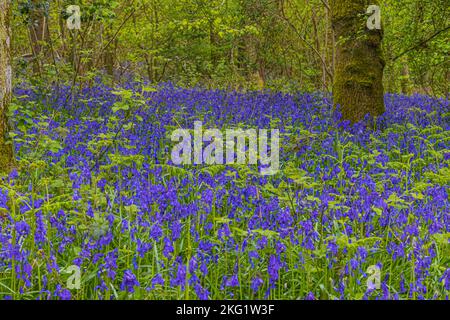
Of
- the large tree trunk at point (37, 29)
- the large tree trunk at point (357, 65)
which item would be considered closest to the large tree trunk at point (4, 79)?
the large tree trunk at point (37, 29)

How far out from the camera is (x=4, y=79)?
4812 millimetres

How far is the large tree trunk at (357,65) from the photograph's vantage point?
26.8ft

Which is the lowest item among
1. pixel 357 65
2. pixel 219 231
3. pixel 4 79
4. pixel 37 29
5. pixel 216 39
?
pixel 219 231

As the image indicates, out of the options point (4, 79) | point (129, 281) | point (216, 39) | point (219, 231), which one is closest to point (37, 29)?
point (216, 39)

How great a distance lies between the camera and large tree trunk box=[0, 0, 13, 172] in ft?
15.6

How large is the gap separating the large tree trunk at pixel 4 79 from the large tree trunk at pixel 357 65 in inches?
199

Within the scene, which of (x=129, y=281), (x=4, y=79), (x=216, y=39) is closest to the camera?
(x=129, y=281)

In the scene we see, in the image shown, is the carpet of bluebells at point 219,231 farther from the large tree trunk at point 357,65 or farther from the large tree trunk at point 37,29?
the large tree trunk at point 37,29

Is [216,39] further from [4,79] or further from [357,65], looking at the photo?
[4,79]

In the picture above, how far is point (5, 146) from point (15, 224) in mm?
1761

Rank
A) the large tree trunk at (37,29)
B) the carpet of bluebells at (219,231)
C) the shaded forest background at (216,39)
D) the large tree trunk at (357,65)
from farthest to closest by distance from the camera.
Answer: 1. the shaded forest background at (216,39)
2. the large tree trunk at (37,29)
3. the large tree trunk at (357,65)
4. the carpet of bluebells at (219,231)

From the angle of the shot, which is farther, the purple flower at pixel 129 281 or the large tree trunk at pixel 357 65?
A: the large tree trunk at pixel 357 65

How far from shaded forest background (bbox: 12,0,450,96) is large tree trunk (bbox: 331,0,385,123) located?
1.72 feet

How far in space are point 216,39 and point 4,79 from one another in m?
14.5
